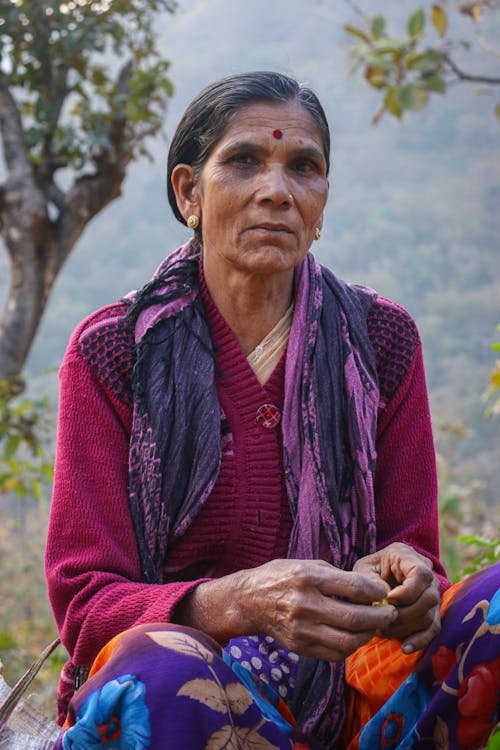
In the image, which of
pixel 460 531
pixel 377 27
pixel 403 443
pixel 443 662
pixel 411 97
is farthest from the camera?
pixel 460 531

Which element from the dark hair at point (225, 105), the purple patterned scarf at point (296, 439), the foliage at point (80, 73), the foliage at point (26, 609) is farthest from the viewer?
the foliage at point (26, 609)

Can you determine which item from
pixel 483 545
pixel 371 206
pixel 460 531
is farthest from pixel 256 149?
pixel 371 206

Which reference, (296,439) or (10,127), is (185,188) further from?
(10,127)

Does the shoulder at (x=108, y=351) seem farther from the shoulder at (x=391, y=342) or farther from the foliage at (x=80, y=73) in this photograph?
the foliage at (x=80, y=73)

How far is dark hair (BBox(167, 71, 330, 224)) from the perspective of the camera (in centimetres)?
227

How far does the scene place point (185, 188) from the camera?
2420 mm

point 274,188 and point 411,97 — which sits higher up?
point 411,97

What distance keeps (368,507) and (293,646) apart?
508 mm

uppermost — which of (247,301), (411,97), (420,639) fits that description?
(411,97)

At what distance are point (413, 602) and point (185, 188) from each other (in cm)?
111

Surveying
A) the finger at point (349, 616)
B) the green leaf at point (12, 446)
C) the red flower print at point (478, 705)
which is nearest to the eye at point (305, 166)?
the finger at point (349, 616)

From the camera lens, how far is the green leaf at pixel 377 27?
4293mm

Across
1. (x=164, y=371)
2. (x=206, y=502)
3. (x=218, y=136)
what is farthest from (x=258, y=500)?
(x=218, y=136)

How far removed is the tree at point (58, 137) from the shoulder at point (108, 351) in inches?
75.0
